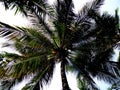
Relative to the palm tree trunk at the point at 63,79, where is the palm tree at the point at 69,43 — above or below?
above

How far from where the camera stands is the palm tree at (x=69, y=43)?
14945 mm

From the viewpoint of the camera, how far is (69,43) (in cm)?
1527

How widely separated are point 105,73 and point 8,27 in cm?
511

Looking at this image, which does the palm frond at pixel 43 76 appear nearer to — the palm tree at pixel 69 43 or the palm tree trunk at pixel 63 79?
the palm tree at pixel 69 43

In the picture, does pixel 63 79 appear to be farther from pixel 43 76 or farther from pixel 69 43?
pixel 69 43

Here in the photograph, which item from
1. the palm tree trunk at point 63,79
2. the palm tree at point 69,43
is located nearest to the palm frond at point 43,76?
the palm tree at point 69,43

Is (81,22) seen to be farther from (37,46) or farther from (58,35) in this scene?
(37,46)

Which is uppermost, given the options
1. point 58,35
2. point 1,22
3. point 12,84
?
point 1,22

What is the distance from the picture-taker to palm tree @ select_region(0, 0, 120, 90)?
14.9m

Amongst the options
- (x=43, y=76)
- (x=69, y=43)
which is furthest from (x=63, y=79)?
(x=69, y=43)

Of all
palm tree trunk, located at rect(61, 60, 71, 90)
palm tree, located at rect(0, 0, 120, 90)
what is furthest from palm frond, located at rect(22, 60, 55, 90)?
palm tree trunk, located at rect(61, 60, 71, 90)

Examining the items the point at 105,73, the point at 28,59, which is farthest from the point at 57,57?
the point at 105,73

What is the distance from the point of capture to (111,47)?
15.3 metres

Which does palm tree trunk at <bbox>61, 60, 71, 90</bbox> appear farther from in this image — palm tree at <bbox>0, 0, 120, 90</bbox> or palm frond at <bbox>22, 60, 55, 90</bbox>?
palm frond at <bbox>22, 60, 55, 90</bbox>
